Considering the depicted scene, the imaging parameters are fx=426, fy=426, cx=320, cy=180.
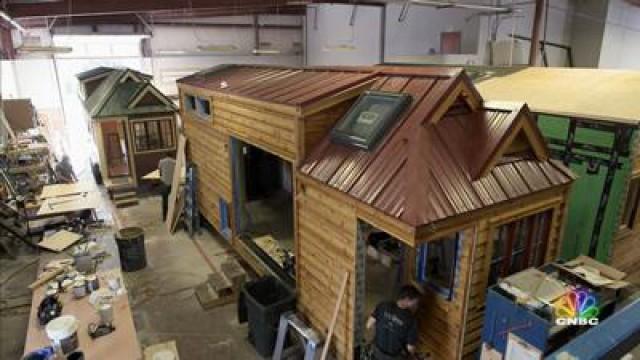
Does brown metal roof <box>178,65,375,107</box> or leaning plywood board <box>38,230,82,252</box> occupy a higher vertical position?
brown metal roof <box>178,65,375,107</box>

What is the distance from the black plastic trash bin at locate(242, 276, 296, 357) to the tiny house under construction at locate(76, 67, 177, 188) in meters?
8.71

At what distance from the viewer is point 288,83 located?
283 inches

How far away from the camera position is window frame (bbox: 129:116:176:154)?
1381cm

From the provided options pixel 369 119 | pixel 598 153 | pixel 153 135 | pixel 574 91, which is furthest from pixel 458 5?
pixel 153 135

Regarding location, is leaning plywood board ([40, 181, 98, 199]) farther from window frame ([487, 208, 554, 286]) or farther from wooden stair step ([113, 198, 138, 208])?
window frame ([487, 208, 554, 286])

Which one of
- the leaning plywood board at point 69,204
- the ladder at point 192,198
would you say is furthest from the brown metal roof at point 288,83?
the leaning plywood board at point 69,204

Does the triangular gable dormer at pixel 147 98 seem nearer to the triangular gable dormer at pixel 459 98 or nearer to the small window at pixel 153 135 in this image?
the small window at pixel 153 135

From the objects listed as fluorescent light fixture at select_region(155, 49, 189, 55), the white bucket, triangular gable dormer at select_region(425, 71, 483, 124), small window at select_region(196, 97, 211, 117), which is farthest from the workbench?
fluorescent light fixture at select_region(155, 49, 189, 55)

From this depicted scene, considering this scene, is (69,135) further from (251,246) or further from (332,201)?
(332,201)

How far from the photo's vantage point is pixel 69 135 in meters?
20.5

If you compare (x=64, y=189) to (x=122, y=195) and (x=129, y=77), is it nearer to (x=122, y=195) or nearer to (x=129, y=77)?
(x=122, y=195)

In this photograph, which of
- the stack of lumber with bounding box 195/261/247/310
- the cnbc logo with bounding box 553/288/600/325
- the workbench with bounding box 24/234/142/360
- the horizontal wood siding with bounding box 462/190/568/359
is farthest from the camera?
the stack of lumber with bounding box 195/261/247/310

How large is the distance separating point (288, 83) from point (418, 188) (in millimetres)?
3663

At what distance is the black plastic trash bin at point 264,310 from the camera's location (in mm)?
6145
